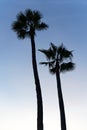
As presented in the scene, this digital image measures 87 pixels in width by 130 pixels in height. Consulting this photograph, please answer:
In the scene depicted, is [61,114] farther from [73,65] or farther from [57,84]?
[73,65]

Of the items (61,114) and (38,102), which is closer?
(38,102)

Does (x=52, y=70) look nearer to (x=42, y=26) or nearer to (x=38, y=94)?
(x=42, y=26)

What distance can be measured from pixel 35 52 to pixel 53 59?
10.8ft

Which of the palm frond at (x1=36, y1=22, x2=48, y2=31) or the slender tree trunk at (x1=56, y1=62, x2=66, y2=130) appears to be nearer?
the slender tree trunk at (x1=56, y1=62, x2=66, y2=130)

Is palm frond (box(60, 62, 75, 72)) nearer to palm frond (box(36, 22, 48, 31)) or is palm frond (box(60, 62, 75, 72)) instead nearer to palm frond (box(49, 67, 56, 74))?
palm frond (box(49, 67, 56, 74))

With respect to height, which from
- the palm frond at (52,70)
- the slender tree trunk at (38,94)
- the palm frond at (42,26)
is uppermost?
the palm frond at (42,26)

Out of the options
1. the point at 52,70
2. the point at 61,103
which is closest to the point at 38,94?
the point at 61,103

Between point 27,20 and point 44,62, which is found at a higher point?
point 27,20

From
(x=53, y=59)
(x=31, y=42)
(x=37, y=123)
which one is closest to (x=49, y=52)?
(x=53, y=59)

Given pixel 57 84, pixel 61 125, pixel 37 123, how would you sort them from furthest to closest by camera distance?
pixel 57 84
pixel 61 125
pixel 37 123

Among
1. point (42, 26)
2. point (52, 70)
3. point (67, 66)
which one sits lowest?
point (52, 70)

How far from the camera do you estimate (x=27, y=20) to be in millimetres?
33250

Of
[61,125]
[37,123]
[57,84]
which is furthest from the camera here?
[57,84]

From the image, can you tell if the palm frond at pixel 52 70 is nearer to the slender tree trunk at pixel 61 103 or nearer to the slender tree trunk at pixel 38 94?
the slender tree trunk at pixel 61 103
